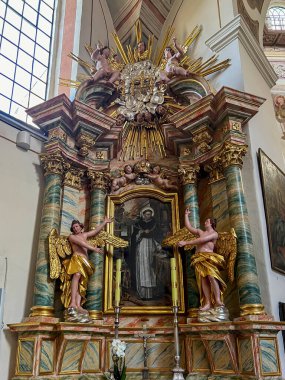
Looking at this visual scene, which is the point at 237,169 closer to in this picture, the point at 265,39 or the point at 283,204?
the point at 283,204

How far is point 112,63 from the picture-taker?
6.70 metres

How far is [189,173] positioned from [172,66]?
6.09 feet

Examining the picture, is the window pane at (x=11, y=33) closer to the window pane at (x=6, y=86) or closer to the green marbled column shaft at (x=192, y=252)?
the window pane at (x=6, y=86)

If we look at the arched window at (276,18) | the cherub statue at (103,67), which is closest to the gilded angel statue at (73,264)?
the cherub statue at (103,67)

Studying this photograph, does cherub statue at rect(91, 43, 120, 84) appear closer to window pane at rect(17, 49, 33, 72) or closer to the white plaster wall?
window pane at rect(17, 49, 33, 72)

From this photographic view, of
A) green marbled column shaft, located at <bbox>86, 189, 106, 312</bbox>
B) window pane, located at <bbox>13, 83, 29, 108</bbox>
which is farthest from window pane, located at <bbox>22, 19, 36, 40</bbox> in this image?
green marbled column shaft, located at <bbox>86, 189, 106, 312</bbox>

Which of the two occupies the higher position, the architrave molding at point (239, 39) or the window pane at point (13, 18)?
the window pane at point (13, 18)

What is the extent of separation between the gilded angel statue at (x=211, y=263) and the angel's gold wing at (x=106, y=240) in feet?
2.93

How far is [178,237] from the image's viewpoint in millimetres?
5293

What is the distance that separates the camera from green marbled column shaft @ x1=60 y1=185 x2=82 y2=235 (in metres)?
5.43

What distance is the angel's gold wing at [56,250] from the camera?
193 inches

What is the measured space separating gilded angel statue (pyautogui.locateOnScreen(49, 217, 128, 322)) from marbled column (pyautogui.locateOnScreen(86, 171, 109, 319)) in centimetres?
10

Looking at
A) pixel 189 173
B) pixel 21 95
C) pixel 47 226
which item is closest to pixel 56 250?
pixel 47 226

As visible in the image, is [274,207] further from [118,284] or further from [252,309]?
[118,284]
